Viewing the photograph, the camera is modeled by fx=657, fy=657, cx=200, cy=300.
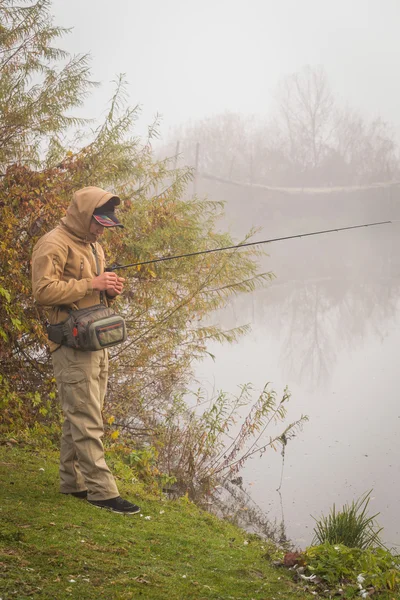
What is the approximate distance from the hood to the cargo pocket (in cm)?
87

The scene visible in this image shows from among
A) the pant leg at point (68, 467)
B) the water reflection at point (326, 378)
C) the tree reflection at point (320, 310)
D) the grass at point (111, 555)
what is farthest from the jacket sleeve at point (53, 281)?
the tree reflection at point (320, 310)

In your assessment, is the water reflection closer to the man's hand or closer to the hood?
the man's hand

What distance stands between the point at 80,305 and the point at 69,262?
0.96 ft

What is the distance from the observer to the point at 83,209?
413cm

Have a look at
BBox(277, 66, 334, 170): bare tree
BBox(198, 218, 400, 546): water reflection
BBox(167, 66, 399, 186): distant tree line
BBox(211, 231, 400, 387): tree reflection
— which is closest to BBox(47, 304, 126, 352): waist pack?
BBox(198, 218, 400, 546): water reflection

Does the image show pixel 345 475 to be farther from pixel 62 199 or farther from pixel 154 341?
pixel 62 199

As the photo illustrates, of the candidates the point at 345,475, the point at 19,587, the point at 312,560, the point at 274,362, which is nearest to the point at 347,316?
the point at 274,362

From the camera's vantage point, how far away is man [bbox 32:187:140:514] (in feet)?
13.2

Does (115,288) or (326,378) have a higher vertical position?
(115,288)

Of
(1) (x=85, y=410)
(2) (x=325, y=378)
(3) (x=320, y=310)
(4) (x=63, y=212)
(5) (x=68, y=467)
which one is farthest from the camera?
(3) (x=320, y=310)

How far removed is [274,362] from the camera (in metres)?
14.3

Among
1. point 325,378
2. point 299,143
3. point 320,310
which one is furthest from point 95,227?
point 299,143

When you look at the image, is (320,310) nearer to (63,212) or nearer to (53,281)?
(63,212)

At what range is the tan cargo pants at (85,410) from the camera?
4.08 metres
